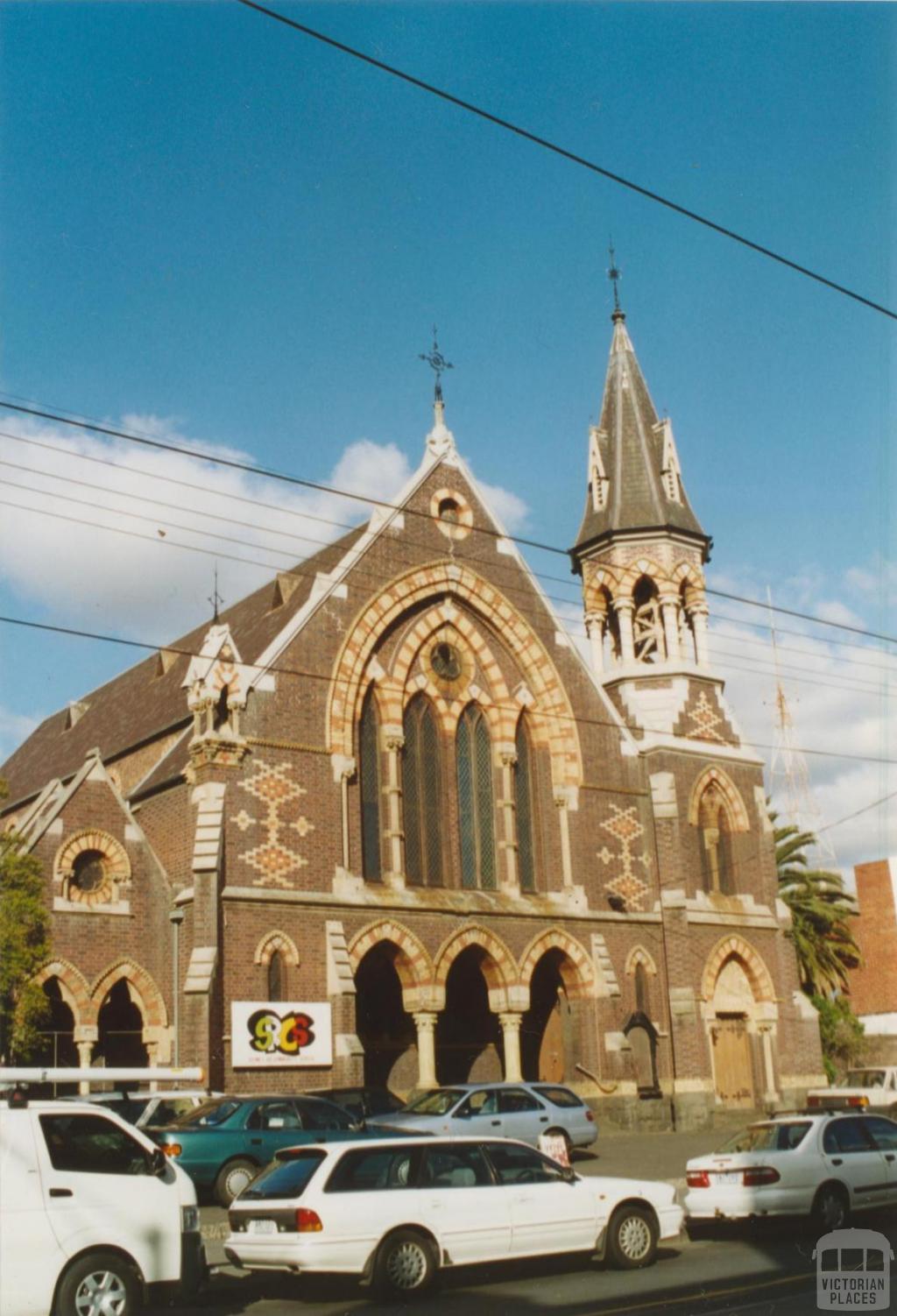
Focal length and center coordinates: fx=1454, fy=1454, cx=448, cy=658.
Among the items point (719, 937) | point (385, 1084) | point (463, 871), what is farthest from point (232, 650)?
point (719, 937)

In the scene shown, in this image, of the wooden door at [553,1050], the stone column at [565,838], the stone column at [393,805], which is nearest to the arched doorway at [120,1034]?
the stone column at [393,805]

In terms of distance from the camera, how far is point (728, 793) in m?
36.8

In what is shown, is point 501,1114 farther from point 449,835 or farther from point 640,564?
point 640,564

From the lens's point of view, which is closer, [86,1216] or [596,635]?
[86,1216]

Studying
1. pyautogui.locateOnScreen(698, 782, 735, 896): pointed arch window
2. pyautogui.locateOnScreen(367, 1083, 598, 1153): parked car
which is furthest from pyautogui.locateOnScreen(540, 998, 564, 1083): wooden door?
pyautogui.locateOnScreen(367, 1083, 598, 1153): parked car

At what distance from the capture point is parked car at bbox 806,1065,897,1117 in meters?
31.9

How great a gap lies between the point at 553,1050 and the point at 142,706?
584 inches

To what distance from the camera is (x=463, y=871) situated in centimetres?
3241

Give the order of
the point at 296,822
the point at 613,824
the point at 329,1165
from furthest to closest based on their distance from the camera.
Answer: the point at 613,824, the point at 296,822, the point at 329,1165

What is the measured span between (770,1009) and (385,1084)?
1001 cm

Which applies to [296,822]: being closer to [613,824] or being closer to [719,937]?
[613,824]

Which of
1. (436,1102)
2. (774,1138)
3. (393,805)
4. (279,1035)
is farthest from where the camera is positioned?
(393,805)

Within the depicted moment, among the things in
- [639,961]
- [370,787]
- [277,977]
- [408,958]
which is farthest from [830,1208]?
[639,961]

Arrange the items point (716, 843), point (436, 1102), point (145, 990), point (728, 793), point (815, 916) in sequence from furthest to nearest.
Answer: point (815, 916) → point (728, 793) → point (716, 843) → point (145, 990) → point (436, 1102)
